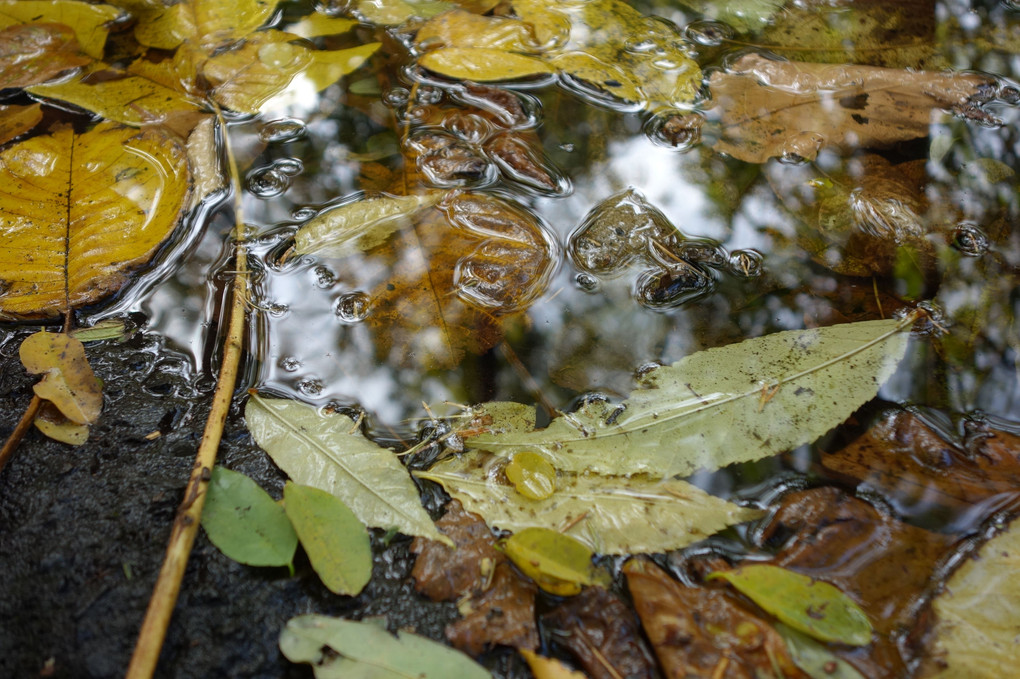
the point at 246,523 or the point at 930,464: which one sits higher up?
the point at 930,464

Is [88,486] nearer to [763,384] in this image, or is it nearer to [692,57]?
[763,384]

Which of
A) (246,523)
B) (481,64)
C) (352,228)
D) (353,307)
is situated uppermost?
(481,64)

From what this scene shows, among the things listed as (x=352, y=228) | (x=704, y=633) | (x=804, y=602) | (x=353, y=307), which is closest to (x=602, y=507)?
(x=704, y=633)

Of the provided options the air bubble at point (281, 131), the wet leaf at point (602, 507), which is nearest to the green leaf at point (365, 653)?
the wet leaf at point (602, 507)

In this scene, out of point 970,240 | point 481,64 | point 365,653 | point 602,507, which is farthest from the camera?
point 481,64

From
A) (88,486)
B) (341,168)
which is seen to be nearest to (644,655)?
(88,486)

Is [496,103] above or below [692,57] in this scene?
below

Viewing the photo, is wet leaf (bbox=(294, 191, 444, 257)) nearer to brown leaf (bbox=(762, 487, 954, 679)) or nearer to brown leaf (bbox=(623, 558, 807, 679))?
brown leaf (bbox=(623, 558, 807, 679))

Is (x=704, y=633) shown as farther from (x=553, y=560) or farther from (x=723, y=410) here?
(x=723, y=410)
